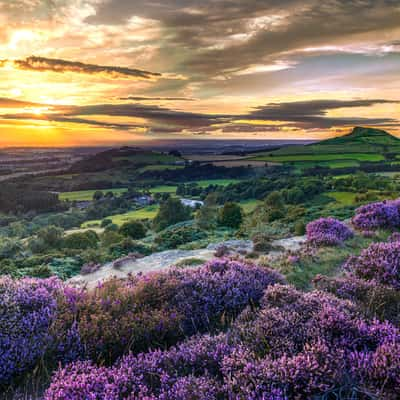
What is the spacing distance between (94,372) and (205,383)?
4.07ft

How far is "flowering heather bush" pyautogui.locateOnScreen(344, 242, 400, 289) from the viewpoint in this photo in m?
6.50

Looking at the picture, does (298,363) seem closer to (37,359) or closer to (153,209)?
(37,359)

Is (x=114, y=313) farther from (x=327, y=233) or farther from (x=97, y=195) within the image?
(x=97, y=195)

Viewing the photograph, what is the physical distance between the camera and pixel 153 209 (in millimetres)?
87125

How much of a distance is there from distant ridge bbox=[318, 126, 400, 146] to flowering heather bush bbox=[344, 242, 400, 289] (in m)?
142

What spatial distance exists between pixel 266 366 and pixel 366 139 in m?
158

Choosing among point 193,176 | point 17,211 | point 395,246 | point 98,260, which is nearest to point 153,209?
point 193,176

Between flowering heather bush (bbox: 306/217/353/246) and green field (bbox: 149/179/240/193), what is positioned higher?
flowering heather bush (bbox: 306/217/353/246)

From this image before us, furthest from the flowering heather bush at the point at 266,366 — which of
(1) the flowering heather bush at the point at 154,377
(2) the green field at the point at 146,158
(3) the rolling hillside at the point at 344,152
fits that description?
(2) the green field at the point at 146,158

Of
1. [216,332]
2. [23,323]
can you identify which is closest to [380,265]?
[216,332]

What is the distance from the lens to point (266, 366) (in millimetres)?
3291

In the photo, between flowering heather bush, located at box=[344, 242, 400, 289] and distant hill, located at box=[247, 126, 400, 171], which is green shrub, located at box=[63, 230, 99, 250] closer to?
flowering heather bush, located at box=[344, 242, 400, 289]

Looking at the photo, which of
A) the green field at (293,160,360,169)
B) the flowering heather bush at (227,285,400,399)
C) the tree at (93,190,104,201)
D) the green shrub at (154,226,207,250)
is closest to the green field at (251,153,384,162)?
the green field at (293,160,360,169)

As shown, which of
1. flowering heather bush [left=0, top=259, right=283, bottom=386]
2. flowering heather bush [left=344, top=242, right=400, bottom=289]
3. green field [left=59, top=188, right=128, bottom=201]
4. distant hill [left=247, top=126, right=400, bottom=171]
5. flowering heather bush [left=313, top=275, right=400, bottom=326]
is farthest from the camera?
green field [left=59, top=188, right=128, bottom=201]
